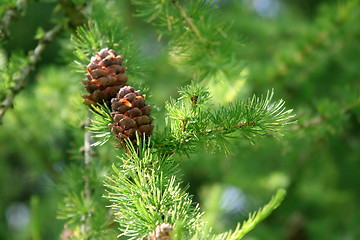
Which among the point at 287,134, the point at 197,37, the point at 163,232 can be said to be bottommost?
the point at 163,232

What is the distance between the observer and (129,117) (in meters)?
0.52

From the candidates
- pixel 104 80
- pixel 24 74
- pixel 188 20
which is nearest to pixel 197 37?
pixel 188 20

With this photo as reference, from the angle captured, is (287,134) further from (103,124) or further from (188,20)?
(103,124)

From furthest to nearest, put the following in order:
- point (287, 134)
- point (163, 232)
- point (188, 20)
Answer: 1. point (287, 134)
2. point (188, 20)
3. point (163, 232)

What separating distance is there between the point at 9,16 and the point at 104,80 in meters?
0.29

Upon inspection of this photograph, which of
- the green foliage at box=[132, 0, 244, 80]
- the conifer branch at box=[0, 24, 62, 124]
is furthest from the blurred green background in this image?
the green foliage at box=[132, 0, 244, 80]

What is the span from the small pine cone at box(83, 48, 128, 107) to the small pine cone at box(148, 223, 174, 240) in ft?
0.70

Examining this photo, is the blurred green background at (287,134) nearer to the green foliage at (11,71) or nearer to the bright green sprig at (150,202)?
the green foliage at (11,71)

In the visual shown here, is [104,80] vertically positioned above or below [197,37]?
below

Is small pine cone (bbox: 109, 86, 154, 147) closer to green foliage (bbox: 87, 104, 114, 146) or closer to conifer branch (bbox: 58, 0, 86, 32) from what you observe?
green foliage (bbox: 87, 104, 114, 146)

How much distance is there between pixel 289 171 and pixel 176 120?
3.76ft

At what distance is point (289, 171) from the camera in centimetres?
156

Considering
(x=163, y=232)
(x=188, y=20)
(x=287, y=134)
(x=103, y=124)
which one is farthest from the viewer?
(x=287, y=134)

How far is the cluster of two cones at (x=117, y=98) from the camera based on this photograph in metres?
0.52
